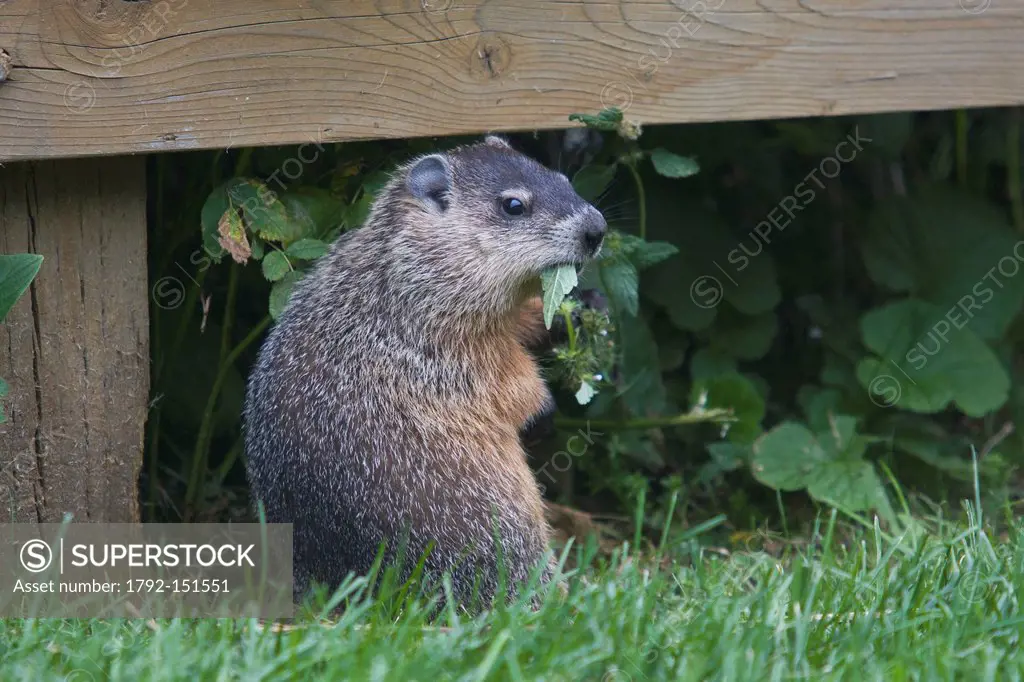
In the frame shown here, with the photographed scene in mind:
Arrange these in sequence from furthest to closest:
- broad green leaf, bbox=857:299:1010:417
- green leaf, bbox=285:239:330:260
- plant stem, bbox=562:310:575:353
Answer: broad green leaf, bbox=857:299:1010:417 → green leaf, bbox=285:239:330:260 → plant stem, bbox=562:310:575:353

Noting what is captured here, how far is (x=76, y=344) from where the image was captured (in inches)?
166

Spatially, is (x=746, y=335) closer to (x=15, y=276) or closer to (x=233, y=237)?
(x=233, y=237)

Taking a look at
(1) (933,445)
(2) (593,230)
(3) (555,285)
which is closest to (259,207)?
(3) (555,285)

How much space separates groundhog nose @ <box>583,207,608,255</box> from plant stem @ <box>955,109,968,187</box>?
2.54 metres

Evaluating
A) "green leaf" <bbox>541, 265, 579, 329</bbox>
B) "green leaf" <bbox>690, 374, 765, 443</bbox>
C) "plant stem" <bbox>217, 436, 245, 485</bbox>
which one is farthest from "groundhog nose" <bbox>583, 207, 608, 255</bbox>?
"plant stem" <bbox>217, 436, 245, 485</bbox>

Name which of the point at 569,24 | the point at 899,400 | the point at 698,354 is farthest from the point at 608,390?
the point at 569,24

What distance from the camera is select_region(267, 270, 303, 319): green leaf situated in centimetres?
449

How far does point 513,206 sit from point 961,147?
2750 millimetres

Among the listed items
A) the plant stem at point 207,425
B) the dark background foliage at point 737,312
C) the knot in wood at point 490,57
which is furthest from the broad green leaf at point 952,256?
the plant stem at point 207,425

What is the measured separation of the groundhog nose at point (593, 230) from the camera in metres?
4.11

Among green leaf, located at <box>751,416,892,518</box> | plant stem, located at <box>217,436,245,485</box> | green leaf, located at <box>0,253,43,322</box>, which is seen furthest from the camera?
plant stem, located at <box>217,436,245,485</box>

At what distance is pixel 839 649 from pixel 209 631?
158cm

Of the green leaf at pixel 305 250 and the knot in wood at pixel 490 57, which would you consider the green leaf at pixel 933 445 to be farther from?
the green leaf at pixel 305 250

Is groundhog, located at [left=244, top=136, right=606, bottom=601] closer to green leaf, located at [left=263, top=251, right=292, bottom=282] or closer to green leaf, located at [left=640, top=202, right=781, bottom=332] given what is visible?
green leaf, located at [left=263, top=251, right=292, bottom=282]
